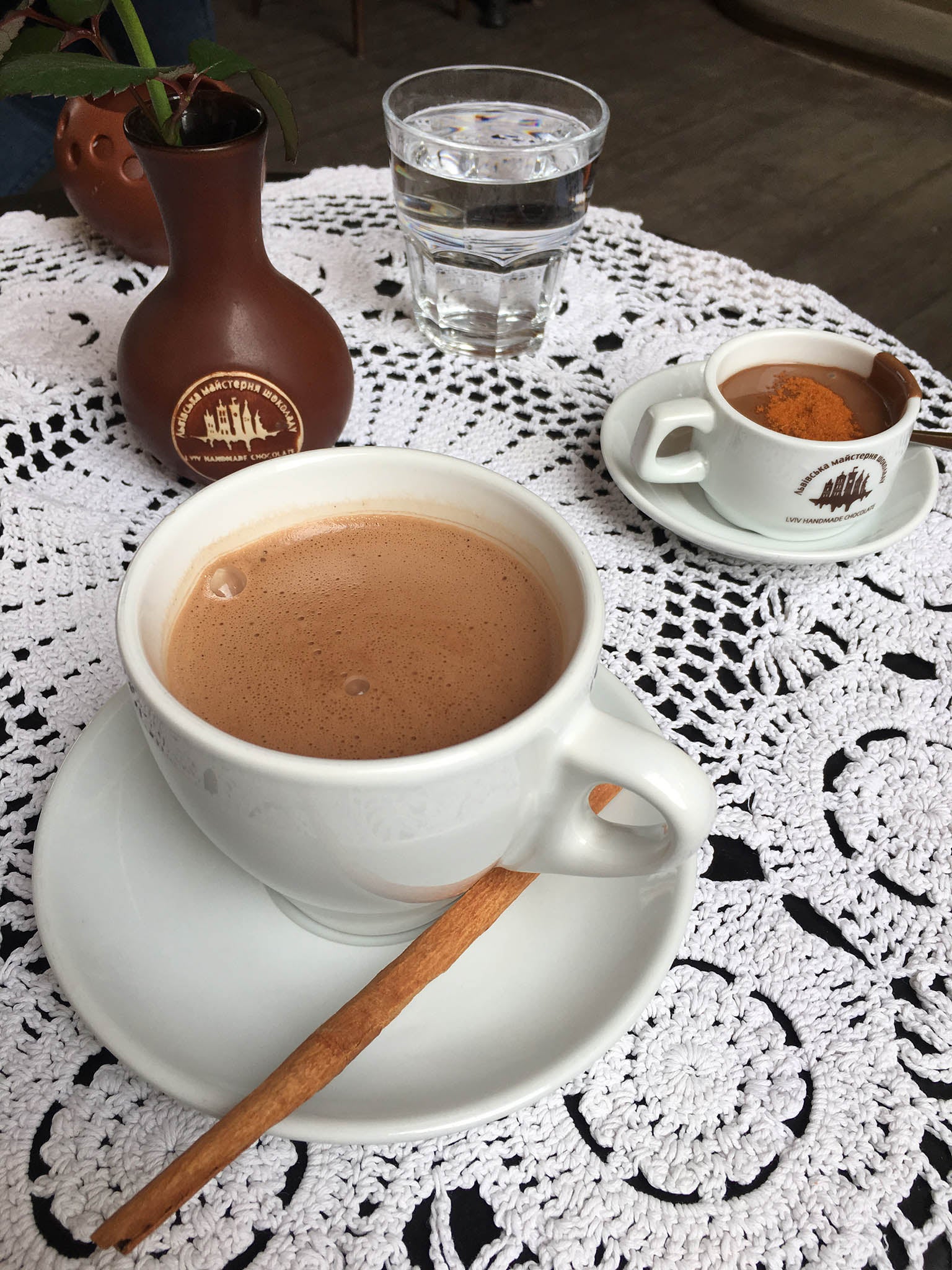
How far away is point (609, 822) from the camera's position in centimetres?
47

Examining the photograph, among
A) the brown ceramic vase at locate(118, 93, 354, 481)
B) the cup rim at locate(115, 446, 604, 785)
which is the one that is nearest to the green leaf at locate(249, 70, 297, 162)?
the brown ceramic vase at locate(118, 93, 354, 481)

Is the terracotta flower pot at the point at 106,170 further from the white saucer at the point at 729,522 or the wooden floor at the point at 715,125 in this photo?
the wooden floor at the point at 715,125

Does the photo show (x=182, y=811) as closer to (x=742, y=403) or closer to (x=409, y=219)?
(x=742, y=403)

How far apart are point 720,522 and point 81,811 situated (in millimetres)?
498

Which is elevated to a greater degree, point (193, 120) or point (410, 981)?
point (193, 120)

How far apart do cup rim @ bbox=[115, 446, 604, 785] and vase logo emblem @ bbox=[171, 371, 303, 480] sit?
0.19 meters

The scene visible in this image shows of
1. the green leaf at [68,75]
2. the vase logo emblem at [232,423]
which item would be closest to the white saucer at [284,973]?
the vase logo emblem at [232,423]

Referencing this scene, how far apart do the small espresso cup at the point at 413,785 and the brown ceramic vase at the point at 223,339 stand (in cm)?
20

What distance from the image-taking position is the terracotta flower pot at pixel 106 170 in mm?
884

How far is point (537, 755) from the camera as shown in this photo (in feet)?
1.40

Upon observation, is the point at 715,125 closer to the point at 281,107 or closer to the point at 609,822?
the point at 281,107

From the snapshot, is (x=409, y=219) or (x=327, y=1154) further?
(x=409, y=219)

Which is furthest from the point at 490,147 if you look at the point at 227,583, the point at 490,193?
the point at 227,583

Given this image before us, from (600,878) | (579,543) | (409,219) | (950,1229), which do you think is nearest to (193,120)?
(409,219)
